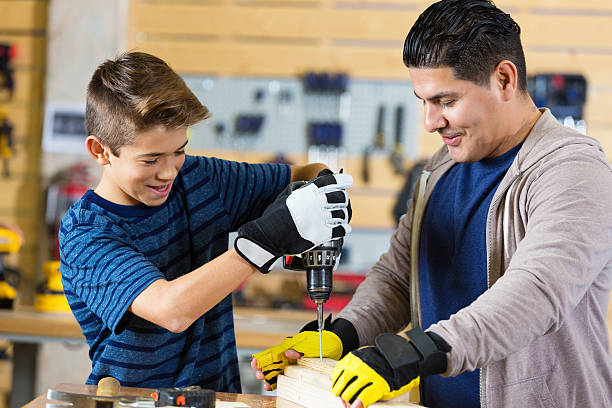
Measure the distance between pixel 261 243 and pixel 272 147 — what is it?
9.77 ft

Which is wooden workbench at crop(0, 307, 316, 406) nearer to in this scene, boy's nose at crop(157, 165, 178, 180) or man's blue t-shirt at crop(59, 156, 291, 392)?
man's blue t-shirt at crop(59, 156, 291, 392)

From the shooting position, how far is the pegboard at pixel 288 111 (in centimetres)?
450

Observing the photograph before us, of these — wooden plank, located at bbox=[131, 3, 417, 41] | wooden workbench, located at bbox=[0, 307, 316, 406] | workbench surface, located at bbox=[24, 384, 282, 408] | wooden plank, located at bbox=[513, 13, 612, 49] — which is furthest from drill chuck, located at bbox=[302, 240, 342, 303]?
wooden plank, located at bbox=[513, 13, 612, 49]

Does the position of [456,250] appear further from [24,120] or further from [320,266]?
[24,120]

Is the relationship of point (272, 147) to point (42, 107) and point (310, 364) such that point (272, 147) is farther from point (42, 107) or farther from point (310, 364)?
point (310, 364)

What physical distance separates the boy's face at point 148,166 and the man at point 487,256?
1.69 feet

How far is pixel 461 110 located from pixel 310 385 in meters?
0.78

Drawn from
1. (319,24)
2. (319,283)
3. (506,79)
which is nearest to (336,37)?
(319,24)

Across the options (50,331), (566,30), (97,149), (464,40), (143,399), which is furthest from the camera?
(566,30)

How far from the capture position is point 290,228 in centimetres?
161

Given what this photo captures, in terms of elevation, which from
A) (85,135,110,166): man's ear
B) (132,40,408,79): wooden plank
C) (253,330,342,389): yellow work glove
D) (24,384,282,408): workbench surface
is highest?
(132,40,408,79): wooden plank

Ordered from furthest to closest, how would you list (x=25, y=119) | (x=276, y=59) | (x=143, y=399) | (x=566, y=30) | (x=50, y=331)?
(x=25, y=119), (x=276, y=59), (x=566, y=30), (x=50, y=331), (x=143, y=399)

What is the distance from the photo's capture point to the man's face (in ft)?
5.79

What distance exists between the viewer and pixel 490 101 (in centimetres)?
180
